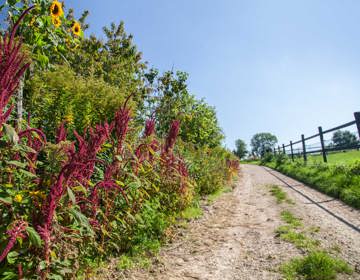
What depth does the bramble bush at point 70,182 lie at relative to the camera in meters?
1.67

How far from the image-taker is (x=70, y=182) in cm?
199

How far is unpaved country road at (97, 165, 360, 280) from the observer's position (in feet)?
9.35

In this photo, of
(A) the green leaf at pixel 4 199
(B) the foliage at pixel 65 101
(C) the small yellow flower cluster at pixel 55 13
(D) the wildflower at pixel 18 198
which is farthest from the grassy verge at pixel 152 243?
(C) the small yellow flower cluster at pixel 55 13

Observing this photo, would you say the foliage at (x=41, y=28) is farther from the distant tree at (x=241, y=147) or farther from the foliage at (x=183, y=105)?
the distant tree at (x=241, y=147)

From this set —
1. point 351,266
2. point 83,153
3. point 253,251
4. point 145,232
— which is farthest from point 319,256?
point 83,153

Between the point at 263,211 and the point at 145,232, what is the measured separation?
2.94 meters

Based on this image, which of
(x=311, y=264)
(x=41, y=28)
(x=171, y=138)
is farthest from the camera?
(x=171, y=138)

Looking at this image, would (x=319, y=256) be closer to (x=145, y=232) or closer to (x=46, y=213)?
(x=145, y=232)

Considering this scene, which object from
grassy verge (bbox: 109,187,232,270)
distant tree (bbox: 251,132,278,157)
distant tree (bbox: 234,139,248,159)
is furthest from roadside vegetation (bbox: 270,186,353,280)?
distant tree (bbox: 251,132,278,157)

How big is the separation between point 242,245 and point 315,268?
1.06 meters

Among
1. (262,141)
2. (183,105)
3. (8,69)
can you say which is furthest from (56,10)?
(262,141)

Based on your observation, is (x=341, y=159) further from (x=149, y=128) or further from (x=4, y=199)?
(x=4, y=199)

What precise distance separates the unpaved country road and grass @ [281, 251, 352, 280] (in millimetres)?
101

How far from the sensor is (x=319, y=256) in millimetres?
2881
